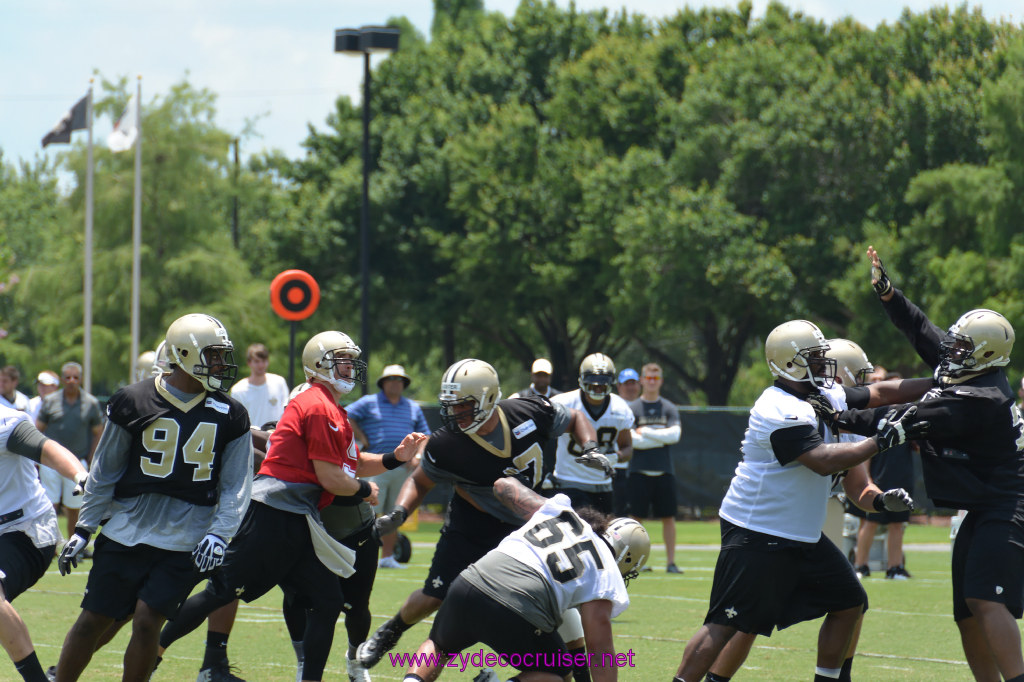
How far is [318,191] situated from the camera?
3862cm

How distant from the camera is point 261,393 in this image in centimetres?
1241

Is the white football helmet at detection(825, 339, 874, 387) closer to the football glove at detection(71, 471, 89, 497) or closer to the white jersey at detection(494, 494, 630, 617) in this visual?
the white jersey at detection(494, 494, 630, 617)

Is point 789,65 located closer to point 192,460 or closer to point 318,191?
point 318,191

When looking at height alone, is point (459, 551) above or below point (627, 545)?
below

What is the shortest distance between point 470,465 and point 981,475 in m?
2.44

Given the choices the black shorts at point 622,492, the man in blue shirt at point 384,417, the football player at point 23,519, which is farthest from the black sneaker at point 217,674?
the black shorts at point 622,492

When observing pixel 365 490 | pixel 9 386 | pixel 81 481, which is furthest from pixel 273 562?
pixel 9 386

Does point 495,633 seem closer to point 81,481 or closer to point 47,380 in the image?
point 81,481

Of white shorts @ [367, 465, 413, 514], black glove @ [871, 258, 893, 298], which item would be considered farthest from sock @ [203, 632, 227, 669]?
white shorts @ [367, 465, 413, 514]

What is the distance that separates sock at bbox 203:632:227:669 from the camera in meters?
7.14

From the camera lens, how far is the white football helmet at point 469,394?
6168mm

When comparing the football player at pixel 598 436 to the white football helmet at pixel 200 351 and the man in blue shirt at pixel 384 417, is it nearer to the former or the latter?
the man in blue shirt at pixel 384 417

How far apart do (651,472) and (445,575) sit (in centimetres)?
697

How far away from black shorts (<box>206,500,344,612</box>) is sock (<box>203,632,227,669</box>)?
0.73 meters
